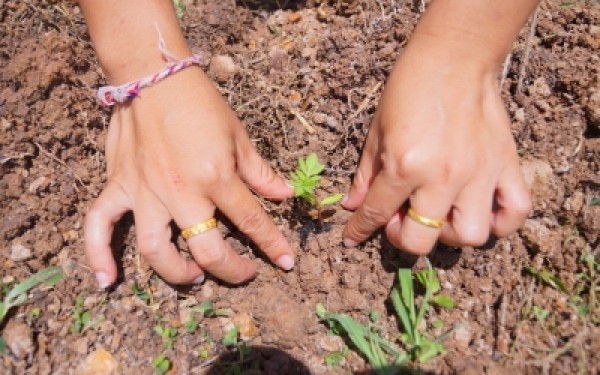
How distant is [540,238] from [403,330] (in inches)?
24.4

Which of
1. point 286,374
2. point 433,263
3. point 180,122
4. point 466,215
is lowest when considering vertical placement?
point 286,374

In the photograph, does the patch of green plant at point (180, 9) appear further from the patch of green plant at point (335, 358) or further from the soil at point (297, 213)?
the patch of green plant at point (335, 358)

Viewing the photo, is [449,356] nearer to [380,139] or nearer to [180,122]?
[380,139]

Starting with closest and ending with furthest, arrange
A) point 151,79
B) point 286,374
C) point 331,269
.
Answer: point 151,79 → point 286,374 → point 331,269

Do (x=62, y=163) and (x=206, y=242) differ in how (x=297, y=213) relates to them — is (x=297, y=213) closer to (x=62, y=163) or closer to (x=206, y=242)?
(x=206, y=242)

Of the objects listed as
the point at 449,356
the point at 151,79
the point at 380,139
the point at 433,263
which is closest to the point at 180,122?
the point at 151,79

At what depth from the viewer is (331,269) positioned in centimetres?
204

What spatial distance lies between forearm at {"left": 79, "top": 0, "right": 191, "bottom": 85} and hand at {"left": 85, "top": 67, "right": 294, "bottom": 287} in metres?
0.09

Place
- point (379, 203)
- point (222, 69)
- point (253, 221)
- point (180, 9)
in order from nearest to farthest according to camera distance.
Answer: point (379, 203), point (253, 221), point (222, 69), point (180, 9)

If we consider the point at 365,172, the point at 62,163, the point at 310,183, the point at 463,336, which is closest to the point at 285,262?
the point at 310,183

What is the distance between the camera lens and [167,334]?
194cm

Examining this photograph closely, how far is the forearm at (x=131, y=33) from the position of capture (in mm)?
1754

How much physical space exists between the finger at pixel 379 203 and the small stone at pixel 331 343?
407 mm

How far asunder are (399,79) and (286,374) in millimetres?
1118
